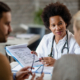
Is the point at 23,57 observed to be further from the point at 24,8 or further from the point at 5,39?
the point at 24,8

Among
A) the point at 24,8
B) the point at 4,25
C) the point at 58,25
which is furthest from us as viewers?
the point at 24,8

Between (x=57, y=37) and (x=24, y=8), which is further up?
(x=24, y=8)

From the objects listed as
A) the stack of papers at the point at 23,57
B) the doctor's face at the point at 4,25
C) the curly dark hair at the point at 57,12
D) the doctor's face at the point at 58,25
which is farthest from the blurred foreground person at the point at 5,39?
the curly dark hair at the point at 57,12

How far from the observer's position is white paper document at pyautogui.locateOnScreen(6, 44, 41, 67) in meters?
1.53

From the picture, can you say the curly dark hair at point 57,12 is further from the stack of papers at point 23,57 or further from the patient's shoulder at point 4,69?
the patient's shoulder at point 4,69

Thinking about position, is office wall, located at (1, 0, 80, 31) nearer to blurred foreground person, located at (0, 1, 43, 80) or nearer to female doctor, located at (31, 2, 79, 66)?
female doctor, located at (31, 2, 79, 66)

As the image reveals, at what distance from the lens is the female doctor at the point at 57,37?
1.94 metres

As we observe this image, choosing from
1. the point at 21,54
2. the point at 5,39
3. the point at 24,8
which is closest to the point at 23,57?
the point at 21,54

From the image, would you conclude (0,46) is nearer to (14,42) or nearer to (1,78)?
(14,42)

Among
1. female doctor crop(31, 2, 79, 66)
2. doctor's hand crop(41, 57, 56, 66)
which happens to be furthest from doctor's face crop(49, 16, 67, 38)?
doctor's hand crop(41, 57, 56, 66)

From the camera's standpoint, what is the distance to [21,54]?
5.24 ft

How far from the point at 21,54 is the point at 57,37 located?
60 cm

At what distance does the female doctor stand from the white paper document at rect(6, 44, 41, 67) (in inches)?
12.2

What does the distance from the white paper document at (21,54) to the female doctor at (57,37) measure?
1.02ft
